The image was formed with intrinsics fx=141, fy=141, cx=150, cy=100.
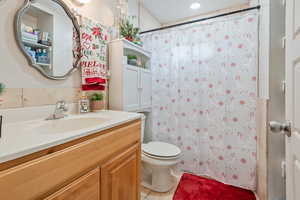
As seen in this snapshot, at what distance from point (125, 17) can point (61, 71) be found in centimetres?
105

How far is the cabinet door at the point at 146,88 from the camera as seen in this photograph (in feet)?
5.90

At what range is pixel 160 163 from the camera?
4.67ft

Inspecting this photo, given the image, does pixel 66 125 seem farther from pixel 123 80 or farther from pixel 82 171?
pixel 123 80

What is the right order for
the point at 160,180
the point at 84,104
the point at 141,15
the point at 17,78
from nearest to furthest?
the point at 17,78 → the point at 84,104 → the point at 160,180 → the point at 141,15

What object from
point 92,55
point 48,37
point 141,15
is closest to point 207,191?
point 92,55

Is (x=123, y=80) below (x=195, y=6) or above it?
below

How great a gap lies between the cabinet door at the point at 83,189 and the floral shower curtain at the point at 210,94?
132 cm

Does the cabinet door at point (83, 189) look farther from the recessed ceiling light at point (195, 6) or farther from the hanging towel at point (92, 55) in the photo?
the recessed ceiling light at point (195, 6)

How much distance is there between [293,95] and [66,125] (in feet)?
4.18

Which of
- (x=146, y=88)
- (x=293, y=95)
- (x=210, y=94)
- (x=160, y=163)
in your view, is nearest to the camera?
(x=293, y=95)

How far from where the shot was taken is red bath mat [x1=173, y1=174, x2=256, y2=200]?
1.42 metres

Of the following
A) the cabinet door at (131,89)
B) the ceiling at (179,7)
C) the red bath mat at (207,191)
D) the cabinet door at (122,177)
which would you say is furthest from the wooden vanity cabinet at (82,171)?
the ceiling at (179,7)

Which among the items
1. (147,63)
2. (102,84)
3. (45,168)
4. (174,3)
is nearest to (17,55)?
(102,84)

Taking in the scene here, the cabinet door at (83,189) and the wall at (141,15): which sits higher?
the wall at (141,15)
